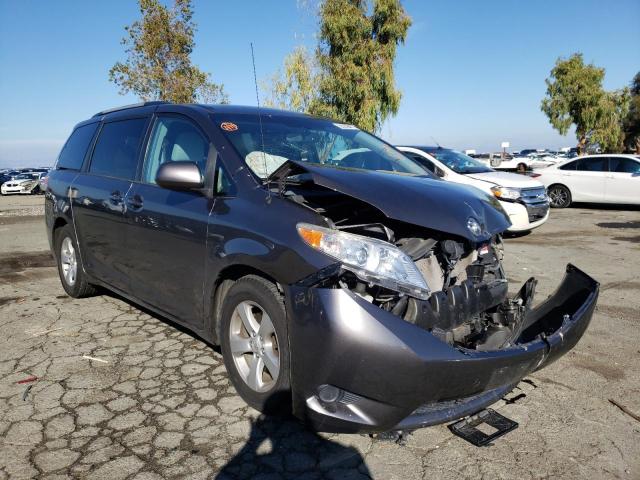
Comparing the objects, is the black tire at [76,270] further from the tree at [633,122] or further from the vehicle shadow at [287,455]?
the tree at [633,122]

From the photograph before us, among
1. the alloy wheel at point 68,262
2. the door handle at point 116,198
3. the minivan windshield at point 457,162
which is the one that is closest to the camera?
the door handle at point 116,198

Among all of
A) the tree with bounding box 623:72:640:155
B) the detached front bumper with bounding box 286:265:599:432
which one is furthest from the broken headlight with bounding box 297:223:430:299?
the tree with bounding box 623:72:640:155

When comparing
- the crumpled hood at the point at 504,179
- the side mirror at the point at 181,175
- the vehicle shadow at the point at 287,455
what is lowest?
the vehicle shadow at the point at 287,455

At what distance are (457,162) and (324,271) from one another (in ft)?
30.2

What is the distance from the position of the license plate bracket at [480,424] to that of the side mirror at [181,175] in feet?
6.57

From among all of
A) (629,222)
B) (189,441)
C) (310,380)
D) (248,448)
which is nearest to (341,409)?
(310,380)

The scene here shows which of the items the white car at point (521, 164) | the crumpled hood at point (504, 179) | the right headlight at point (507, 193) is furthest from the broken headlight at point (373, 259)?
the white car at point (521, 164)

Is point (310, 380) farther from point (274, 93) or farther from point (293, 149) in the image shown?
point (274, 93)

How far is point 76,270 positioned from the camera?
5098 mm

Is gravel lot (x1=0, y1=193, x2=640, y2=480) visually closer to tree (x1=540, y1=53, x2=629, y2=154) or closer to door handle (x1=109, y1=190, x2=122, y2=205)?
door handle (x1=109, y1=190, x2=122, y2=205)

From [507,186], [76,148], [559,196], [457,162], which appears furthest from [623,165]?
[76,148]

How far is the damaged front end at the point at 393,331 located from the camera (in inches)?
87.4

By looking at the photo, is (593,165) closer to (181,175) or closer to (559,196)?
(559,196)

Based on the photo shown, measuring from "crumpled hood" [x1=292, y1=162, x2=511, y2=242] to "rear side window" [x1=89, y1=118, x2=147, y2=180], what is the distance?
6.02 feet
